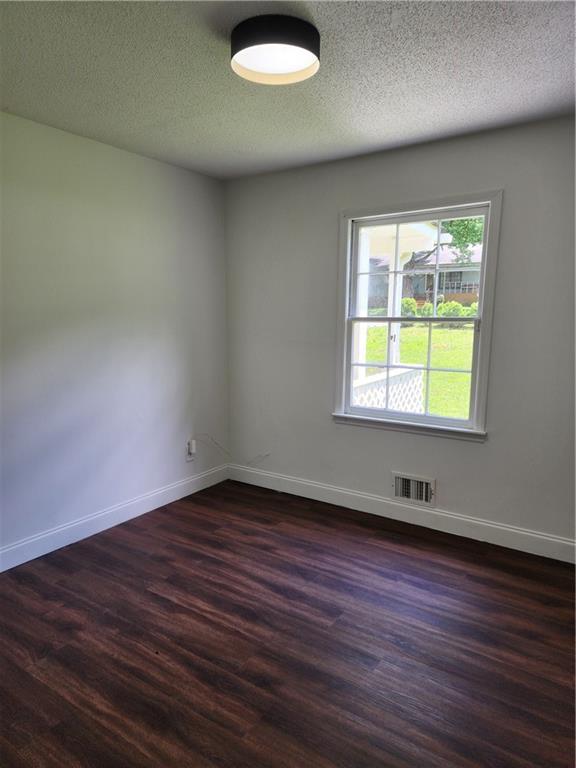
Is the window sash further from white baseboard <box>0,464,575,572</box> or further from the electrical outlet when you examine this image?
the electrical outlet

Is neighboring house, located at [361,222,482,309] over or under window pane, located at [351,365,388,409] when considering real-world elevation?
over

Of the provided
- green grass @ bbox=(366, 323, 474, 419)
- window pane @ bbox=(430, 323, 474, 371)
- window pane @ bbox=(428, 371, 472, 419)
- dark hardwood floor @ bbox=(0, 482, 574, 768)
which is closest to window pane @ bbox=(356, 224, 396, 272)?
green grass @ bbox=(366, 323, 474, 419)

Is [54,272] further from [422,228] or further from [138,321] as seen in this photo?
[422,228]

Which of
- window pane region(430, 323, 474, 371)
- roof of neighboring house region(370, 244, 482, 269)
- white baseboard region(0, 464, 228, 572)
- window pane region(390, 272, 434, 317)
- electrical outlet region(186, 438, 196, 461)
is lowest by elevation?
white baseboard region(0, 464, 228, 572)

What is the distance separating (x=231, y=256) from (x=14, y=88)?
6.66 feet

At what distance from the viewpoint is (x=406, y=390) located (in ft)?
11.4

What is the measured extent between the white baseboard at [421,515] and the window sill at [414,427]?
0.53m

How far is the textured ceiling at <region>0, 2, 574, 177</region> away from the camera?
1785mm

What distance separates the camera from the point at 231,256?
4184 millimetres

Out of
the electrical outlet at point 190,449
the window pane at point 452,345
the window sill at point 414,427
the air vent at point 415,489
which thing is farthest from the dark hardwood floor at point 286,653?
the window pane at point 452,345

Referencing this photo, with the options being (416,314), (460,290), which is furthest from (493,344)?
(416,314)

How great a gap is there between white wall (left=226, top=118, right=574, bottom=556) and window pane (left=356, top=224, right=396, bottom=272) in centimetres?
17

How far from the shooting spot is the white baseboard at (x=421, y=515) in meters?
2.98

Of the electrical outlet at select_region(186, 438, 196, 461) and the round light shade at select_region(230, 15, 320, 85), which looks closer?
the round light shade at select_region(230, 15, 320, 85)
